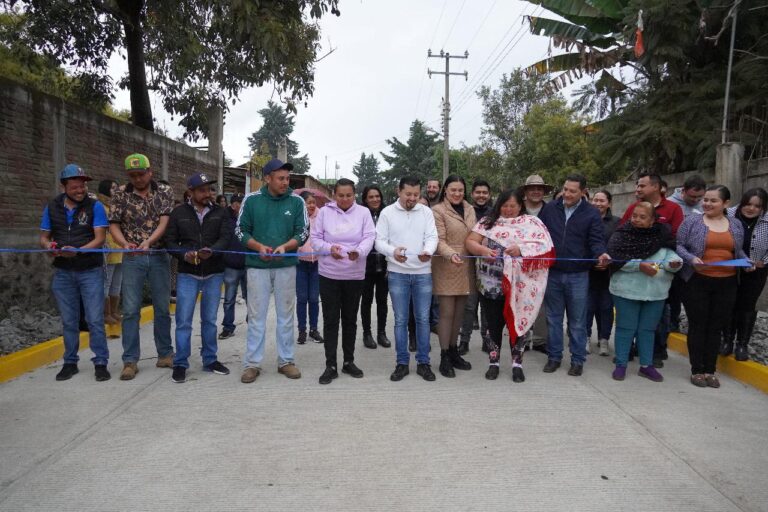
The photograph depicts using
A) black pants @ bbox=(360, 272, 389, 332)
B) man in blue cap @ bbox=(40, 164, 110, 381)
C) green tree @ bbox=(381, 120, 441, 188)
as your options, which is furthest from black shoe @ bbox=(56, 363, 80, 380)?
green tree @ bbox=(381, 120, 441, 188)

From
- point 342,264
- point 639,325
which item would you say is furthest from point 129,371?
point 639,325

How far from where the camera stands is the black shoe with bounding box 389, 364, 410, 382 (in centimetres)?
513

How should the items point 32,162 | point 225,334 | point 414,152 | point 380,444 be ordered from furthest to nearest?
point 414,152 → point 32,162 → point 225,334 → point 380,444

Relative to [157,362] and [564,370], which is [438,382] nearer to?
[564,370]

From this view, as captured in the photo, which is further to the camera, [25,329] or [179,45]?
[179,45]

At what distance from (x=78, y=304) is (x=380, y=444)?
3328mm

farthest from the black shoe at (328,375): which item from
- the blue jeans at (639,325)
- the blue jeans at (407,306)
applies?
the blue jeans at (639,325)

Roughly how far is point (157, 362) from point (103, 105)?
928 cm

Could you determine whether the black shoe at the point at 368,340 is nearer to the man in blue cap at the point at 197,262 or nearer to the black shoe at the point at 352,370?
the black shoe at the point at 352,370

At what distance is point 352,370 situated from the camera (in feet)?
17.3

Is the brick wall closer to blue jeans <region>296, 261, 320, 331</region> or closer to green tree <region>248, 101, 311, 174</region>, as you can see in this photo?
blue jeans <region>296, 261, 320, 331</region>

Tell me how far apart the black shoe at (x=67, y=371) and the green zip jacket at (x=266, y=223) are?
1918 mm

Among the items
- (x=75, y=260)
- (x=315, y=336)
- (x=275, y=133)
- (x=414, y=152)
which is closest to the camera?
(x=75, y=260)

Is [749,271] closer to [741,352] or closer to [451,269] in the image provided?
[741,352]
